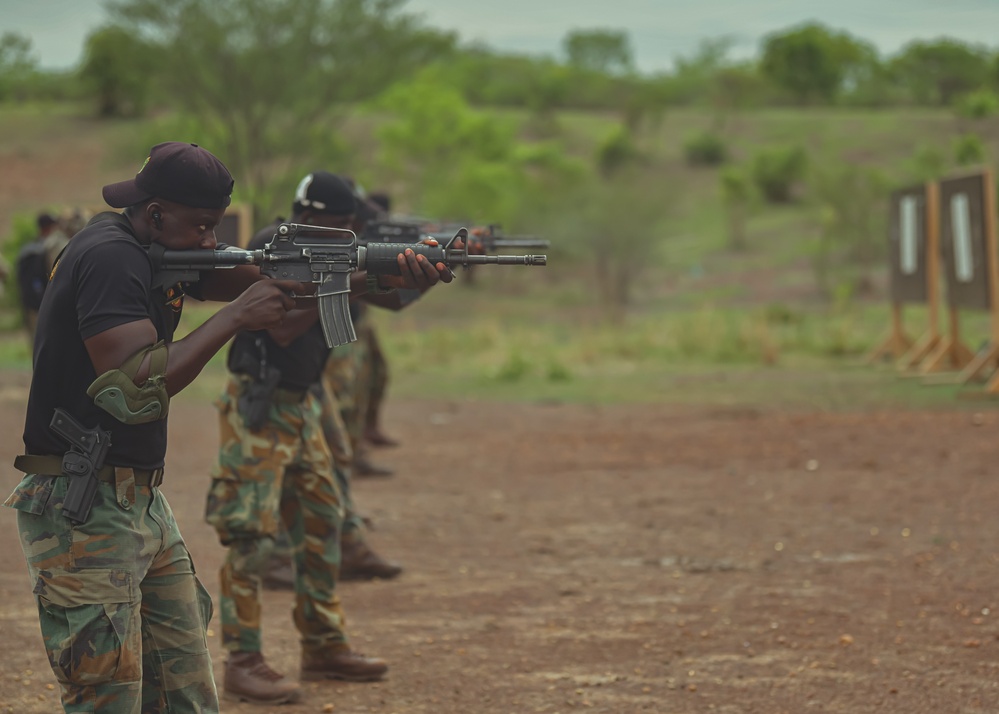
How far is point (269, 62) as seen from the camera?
29047mm

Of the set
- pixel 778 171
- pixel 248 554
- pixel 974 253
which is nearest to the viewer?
pixel 248 554

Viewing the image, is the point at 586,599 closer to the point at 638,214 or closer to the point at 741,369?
the point at 741,369

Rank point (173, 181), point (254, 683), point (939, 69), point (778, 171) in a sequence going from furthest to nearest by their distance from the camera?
point (939, 69) < point (778, 171) < point (254, 683) < point (173, 181)

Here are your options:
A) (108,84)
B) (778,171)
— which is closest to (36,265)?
(778,171)

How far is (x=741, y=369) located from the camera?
1695 centimetres

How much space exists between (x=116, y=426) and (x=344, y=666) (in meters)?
2.17

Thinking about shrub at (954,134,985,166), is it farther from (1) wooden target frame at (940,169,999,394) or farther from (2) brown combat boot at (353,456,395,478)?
(2) brown combat boot at (353,456,395,478)

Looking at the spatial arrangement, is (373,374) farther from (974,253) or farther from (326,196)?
(974,253)

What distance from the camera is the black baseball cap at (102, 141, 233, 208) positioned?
342 centimetres

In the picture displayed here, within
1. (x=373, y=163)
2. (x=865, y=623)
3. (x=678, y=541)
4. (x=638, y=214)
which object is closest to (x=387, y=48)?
(x=638, y=214)

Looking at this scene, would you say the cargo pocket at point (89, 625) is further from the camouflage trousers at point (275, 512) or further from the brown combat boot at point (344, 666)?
the brown combat boot at point (344, 666)

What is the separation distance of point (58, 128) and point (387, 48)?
27848mm

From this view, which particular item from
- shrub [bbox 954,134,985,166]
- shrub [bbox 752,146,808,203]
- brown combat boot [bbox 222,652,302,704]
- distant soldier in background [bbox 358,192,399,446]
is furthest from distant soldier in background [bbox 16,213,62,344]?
shrub [bbox 752,146,808,203]

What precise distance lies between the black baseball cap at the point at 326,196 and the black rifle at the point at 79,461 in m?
2.39
